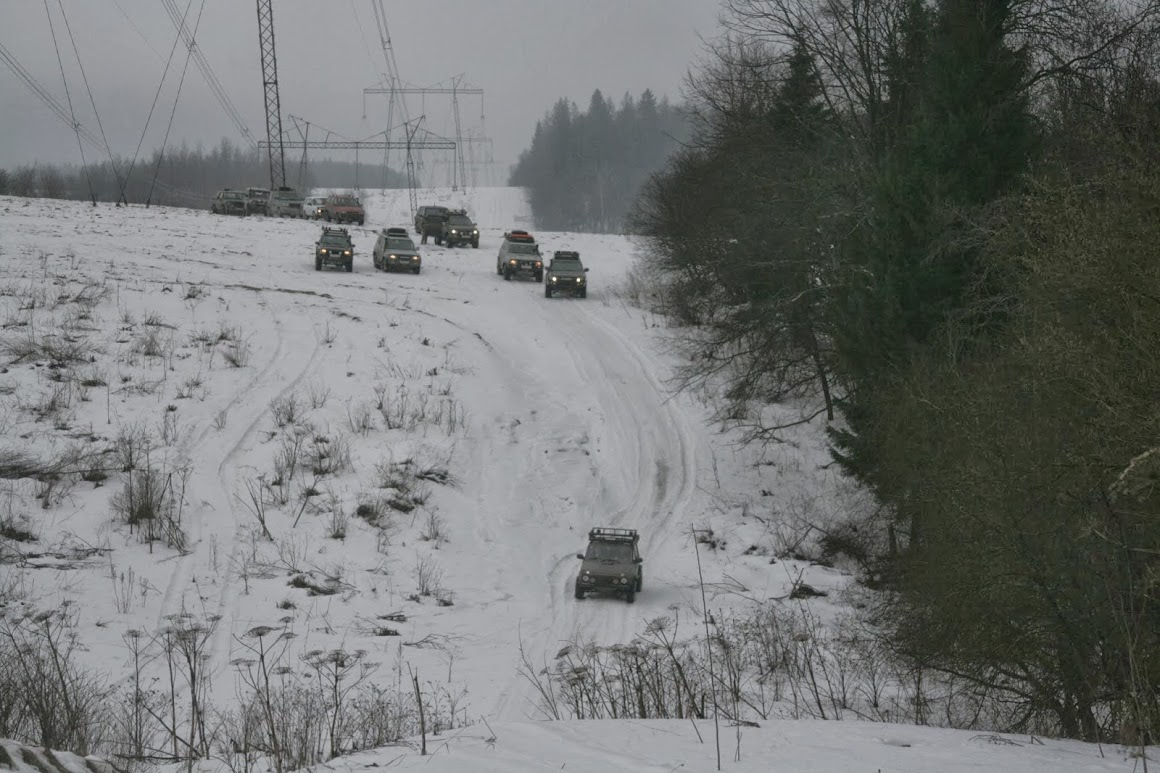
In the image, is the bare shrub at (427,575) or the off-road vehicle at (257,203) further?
the off-road vehicle at (257,203)

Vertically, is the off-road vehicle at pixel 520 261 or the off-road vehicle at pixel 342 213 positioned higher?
the off-road vehicle at pixel 342 213

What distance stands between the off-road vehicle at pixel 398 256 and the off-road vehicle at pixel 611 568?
84.3 feet

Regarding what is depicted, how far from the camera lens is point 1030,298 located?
42.4ft

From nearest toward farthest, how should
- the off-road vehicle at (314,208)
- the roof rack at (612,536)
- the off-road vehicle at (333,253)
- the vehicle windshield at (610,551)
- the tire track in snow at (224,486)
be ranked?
the tire track in snow at (224,486) → the vehicle windshield at (610,551) → the roof rack at (612,536) → the off-road vehicle at (333,253) → the off-road vehicle at (314,208)

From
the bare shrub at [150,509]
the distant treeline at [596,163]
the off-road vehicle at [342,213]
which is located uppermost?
the distant treeline at [596,163]

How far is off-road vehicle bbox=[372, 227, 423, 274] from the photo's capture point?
4141 centimetres

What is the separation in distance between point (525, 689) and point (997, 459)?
713 centimetres

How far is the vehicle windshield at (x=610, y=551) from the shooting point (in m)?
18.0

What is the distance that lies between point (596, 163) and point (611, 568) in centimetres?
10690

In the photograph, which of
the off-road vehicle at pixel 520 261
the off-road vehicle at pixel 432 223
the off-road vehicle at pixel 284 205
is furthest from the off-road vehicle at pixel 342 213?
the off-road vehicle at pixel 520 261

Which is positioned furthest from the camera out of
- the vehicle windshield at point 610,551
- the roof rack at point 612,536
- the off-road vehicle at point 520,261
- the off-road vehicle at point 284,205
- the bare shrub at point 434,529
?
the off-road vehicle at point 284,205

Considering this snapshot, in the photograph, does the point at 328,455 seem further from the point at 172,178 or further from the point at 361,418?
the point at 172,178

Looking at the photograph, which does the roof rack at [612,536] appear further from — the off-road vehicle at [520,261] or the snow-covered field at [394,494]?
the off-road vehicle at [520,261]

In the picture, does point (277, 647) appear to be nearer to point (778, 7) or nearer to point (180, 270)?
point (778, 7)
